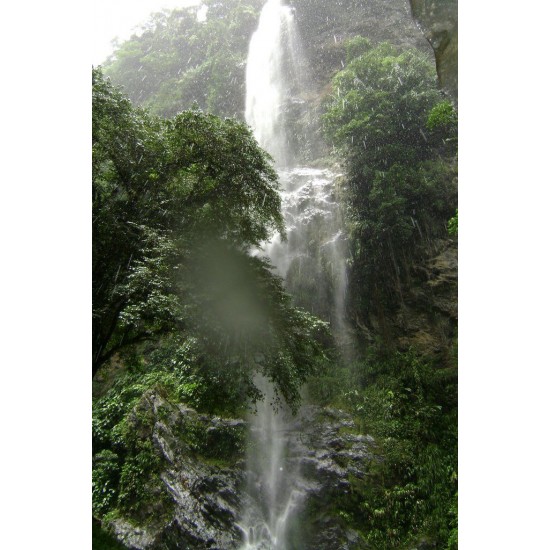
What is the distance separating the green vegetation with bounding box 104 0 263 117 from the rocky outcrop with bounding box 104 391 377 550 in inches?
188

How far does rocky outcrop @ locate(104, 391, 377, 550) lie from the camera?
142 inches

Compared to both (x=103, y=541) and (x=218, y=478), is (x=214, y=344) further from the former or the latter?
(x=103, y=541)

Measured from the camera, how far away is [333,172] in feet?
19.7

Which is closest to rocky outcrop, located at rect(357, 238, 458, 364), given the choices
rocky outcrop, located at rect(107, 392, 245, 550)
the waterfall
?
the waterfall

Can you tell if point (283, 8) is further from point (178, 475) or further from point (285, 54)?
point (178, 475)

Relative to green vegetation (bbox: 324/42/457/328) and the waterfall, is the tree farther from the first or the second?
green vegetation (bbox: 324/42/457/328)

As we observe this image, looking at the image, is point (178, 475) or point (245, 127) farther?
point (245, 127)

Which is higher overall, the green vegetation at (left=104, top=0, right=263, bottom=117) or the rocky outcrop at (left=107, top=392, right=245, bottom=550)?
the green vegetation at (left=104, top=0, right=263, bottom=117)

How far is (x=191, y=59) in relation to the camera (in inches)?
326

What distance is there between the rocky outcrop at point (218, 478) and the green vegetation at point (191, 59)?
4773 millimetres

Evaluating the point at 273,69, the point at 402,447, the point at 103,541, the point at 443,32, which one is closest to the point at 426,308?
the point at 402,447

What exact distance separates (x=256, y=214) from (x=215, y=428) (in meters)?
2.13
